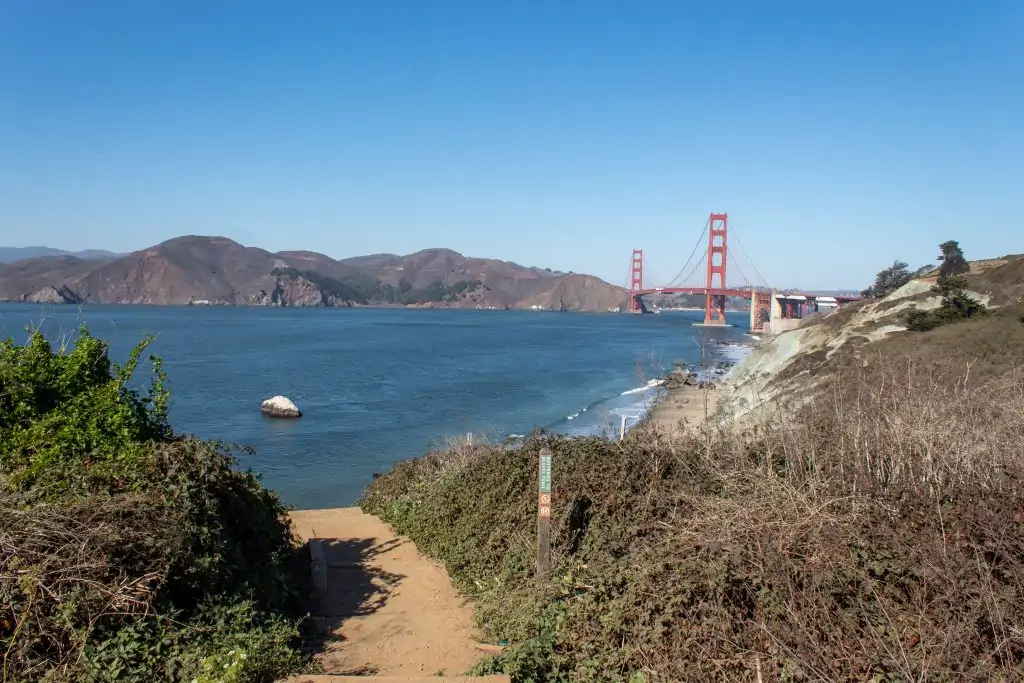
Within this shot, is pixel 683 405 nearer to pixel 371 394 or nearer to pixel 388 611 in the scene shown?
pixel 371 394

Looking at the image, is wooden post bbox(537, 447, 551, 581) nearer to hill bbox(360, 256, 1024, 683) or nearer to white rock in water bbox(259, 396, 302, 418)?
hill bbox(360, 256, 1024, 683)

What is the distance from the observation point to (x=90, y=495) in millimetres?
5512

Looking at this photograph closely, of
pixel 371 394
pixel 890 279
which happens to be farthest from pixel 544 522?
pixel 890 279

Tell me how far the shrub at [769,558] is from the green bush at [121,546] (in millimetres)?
1807

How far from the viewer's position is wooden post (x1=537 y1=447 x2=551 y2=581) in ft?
20.9

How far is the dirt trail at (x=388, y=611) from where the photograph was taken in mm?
5859

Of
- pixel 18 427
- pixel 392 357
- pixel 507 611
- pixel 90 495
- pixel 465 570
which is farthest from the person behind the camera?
pixel 392 357

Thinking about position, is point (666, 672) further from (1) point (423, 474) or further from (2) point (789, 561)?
(1) point (423, 474)

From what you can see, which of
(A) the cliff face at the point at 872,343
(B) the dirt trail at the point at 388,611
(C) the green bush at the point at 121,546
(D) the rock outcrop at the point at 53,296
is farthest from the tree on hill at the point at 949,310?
(D) the rock outcrop at the point at 53,296

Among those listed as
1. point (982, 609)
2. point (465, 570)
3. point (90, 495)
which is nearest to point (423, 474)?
point (465, 570)

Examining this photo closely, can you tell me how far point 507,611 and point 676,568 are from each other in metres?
1.73

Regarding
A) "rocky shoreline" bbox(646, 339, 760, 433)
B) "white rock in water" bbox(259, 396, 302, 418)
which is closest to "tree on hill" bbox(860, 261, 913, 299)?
"rocky shoreline" bbox(646, 339, 760, 433)

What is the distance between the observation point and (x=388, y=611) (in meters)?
7.18

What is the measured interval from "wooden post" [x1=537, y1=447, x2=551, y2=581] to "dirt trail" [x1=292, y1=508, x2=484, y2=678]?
85cm
